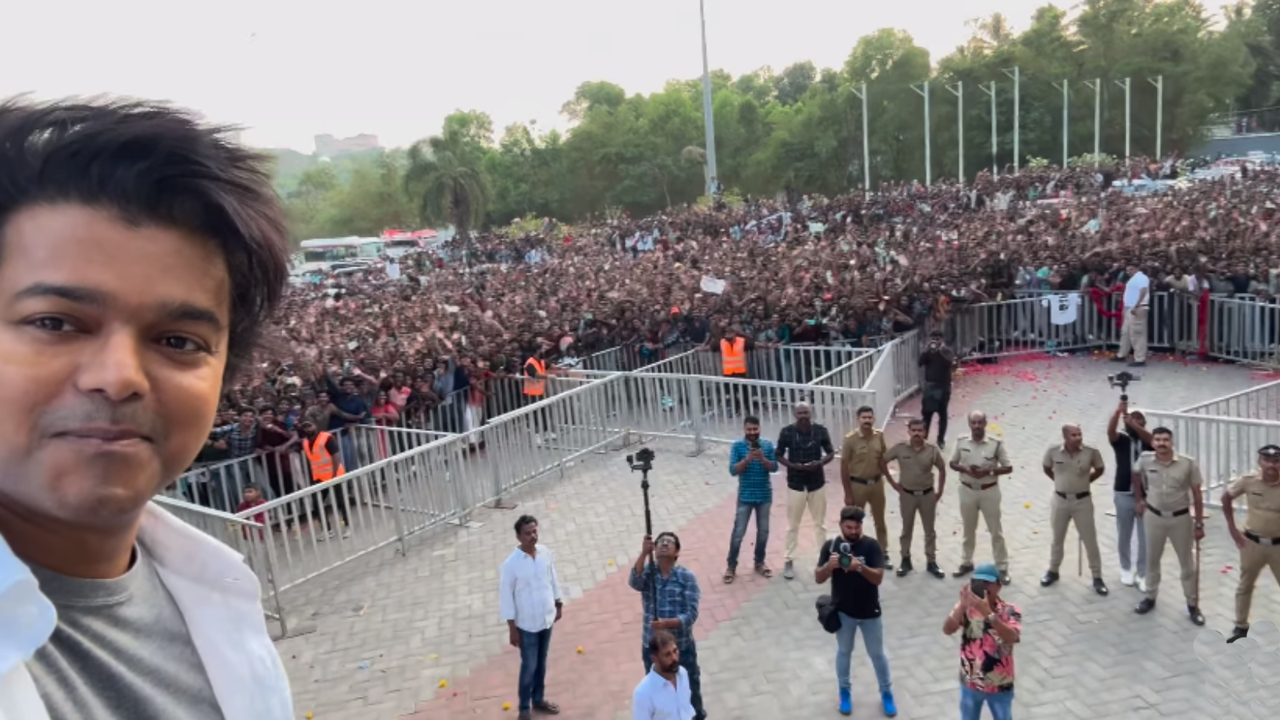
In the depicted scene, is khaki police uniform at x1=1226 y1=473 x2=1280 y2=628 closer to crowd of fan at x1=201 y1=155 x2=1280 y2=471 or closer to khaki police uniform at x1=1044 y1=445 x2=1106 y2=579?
khaki police uniform at x1=1044 y1=445 x2=1106 y2=579

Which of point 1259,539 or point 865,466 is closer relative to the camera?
point 1259,539

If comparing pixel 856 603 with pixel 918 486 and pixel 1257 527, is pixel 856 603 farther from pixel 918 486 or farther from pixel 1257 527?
pixel 1257 527

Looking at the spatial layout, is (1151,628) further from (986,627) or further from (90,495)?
(90,495)

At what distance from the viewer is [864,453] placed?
852 cm

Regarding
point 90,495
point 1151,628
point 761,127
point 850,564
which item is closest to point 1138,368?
point 1151,628

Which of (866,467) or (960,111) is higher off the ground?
(960,111)

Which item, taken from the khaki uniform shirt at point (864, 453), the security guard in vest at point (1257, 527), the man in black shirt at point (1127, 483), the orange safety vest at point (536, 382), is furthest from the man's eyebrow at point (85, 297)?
the orange safety vest at point (536, 382)

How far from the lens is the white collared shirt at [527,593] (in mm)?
6414

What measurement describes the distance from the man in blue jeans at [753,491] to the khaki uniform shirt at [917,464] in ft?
3.69

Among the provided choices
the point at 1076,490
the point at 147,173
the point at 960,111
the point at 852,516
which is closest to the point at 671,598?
the point at 852,516

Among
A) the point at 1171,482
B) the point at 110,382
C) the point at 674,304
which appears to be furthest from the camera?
the point at 674,304

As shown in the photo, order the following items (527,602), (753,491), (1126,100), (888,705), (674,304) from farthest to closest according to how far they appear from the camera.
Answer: (1126,100)
(674,304)
(753,491)
(527,602)
(888,705)

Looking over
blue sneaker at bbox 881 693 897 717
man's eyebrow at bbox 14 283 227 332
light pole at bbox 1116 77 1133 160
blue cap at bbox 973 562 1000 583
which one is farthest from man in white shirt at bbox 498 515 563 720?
light pole at bbox 1116 77 1133 160

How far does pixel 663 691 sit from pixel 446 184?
46.7 meters
